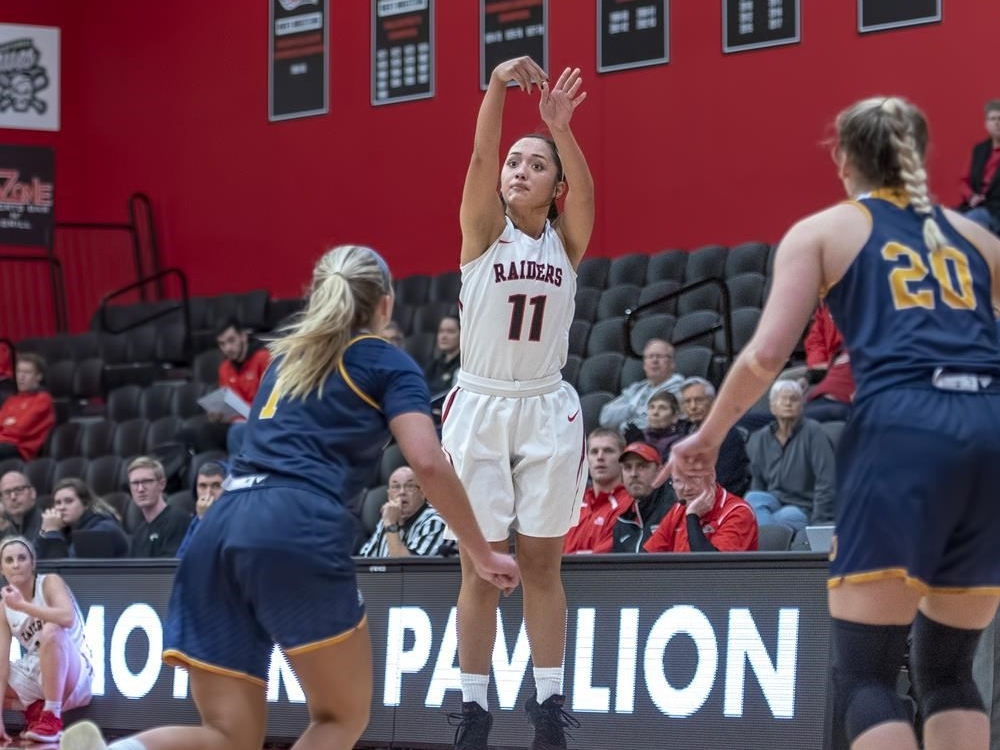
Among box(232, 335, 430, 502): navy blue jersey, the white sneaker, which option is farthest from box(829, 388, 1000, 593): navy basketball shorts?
the white sneaker

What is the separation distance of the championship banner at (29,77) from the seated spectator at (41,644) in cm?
872

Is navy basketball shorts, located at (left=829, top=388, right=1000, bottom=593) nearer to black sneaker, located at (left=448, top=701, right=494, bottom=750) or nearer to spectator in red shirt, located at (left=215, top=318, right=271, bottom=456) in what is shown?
black sneaker, located at (left=448, top=701, right=494, bottom=750)

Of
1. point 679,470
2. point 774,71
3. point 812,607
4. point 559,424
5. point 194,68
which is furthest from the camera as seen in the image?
point 194,68

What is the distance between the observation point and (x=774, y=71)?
12.2 metres

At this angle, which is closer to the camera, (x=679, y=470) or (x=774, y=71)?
(x=679, y=470)

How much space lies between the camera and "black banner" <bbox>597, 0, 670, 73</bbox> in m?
12.7

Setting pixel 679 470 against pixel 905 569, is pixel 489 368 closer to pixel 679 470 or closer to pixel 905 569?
pixel 679 470

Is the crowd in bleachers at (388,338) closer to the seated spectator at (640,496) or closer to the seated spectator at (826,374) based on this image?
the seated spectator at (826,374)

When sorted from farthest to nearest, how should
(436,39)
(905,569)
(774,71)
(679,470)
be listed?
(436,39) < (774,71) < (679,470) < (905,569)

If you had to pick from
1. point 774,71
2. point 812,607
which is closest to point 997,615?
point 812,607

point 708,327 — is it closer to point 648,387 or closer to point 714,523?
point 648,387

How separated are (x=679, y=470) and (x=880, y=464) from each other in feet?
1.40

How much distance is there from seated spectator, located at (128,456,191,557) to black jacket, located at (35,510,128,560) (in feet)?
0.38

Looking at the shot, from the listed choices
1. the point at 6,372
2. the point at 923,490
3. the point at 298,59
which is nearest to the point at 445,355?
the point at 6,372
